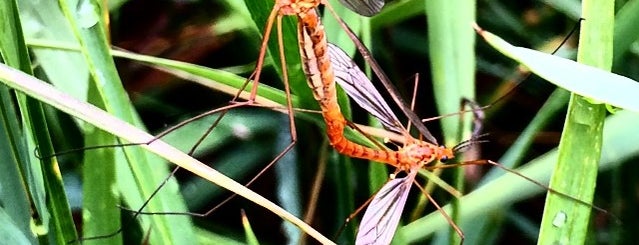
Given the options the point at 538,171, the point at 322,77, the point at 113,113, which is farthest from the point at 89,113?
the point at 538,171

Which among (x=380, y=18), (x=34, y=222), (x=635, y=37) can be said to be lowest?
(x=34, y=222)

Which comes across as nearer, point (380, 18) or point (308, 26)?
point (308, 26)

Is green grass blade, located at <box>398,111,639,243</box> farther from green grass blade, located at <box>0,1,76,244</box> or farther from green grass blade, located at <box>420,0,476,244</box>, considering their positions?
green grass blade, located at <box>0,1,76,244</box>

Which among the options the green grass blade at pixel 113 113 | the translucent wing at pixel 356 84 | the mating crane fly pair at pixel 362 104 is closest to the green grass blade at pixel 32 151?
the green grass blade at pixel 113 113

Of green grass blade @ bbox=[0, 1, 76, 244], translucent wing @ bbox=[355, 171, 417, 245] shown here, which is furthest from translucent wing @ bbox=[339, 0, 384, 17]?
green grass blade @ bbox=[0, 1, 76, 244]

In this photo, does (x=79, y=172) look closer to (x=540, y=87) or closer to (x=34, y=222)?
(x=34, y=222)

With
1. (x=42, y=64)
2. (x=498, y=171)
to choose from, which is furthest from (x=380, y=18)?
(x=42, y=64)

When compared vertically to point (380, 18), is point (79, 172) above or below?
below
